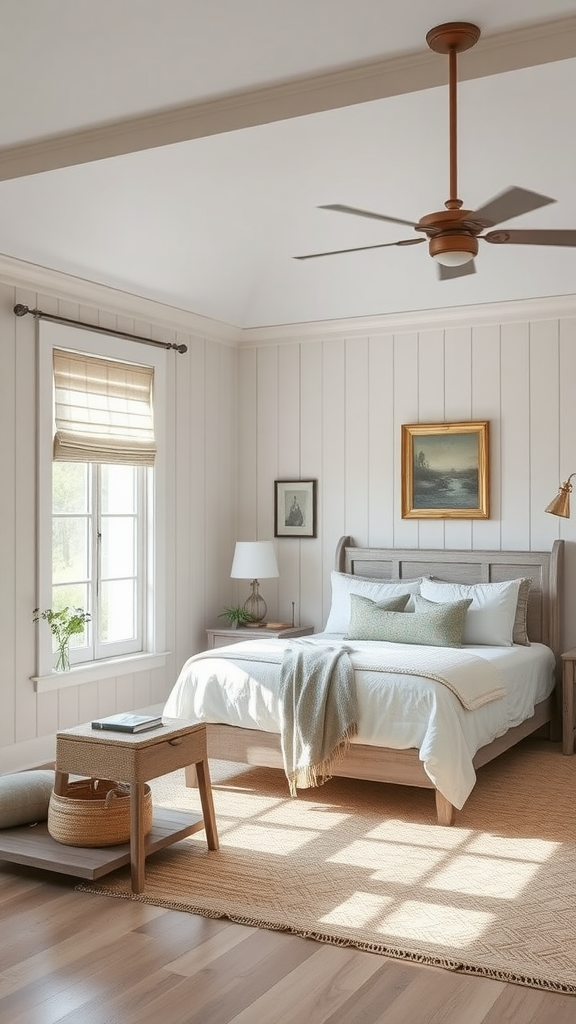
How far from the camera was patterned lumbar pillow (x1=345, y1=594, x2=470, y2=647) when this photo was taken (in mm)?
5609

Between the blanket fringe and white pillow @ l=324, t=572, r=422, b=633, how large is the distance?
1.54 m

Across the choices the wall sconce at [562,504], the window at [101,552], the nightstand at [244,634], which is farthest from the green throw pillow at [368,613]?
the window at [101,552]

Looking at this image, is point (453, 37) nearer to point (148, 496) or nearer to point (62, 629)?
point (62, 629)

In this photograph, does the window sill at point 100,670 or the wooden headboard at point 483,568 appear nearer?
Answer: the window sill at point 100,670

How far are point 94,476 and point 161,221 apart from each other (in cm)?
154

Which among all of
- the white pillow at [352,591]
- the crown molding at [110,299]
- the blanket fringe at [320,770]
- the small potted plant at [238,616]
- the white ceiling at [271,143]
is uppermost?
the white ceiling at [271,143]

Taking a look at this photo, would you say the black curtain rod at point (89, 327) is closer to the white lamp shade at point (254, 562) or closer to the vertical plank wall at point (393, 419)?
the vertical plank wall at point (393, 419)

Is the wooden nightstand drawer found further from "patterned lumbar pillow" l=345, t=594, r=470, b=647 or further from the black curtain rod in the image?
the black curtain rod

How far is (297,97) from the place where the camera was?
10.7 feet

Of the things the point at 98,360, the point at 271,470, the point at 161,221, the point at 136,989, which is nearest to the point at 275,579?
the point at 271,470

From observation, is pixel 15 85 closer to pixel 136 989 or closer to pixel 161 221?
pixel 161 221

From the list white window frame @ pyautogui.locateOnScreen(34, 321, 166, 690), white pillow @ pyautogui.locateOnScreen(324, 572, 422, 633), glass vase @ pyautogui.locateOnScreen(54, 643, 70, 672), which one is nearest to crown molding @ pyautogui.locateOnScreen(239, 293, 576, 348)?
white window frame @ pyautogui.locateOnScreen(34, 321, 166, 690)

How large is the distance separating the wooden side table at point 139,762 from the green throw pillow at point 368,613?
1865 mm

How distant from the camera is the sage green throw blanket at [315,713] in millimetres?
4723
